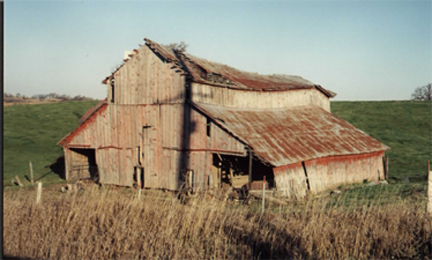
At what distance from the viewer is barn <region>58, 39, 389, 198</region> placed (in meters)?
21.5

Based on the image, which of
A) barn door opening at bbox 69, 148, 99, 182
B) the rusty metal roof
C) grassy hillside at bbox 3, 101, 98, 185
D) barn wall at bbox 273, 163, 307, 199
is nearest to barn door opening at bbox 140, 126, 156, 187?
the rusty metal roof

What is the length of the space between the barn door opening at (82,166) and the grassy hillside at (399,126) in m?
22.7

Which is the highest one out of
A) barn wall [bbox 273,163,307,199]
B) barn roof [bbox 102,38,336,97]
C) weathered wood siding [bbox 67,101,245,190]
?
barn roof [bbox 102,38,336,97]

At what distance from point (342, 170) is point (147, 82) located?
13.9 m

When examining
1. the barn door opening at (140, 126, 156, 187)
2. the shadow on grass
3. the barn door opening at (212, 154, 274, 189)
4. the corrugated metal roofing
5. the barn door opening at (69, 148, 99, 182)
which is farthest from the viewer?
the barn door opening at (69, 148, 99, 182)

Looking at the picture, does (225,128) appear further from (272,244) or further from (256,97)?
(272,244)

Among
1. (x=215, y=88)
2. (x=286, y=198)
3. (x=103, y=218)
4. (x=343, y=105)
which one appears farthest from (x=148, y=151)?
(x=343, y=105)

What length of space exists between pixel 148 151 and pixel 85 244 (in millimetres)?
14767

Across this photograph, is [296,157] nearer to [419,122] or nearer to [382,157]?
[382,157]

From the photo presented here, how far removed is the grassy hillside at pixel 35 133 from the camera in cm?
Answer: 3234

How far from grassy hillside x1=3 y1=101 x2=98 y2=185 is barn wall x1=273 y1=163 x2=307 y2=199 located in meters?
16.7

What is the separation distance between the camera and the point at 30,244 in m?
9.28

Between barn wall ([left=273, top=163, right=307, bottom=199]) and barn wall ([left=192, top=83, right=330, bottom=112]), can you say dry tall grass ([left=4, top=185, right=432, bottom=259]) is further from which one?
barn wall ([left=192, top=83, right=330, bottom=112])

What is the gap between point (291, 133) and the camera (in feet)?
83.7
